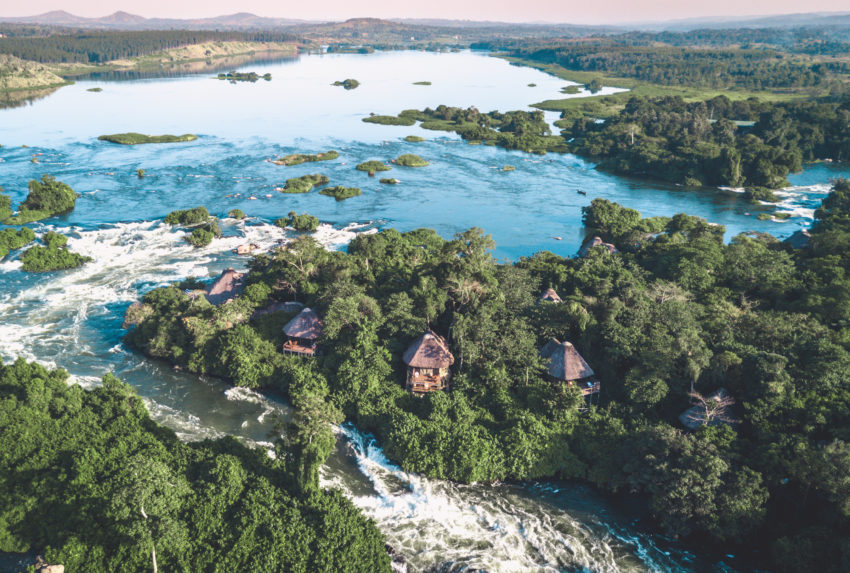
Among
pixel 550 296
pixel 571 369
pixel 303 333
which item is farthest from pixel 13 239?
pixel 571 369

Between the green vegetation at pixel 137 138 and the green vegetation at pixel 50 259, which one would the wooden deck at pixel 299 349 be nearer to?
the green vegetation at pixel 50 259

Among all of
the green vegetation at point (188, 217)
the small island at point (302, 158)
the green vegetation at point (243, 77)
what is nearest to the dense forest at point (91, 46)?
the green vegetation at point (243, 77)

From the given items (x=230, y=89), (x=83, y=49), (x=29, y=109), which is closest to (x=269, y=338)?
(x=29, y=109)

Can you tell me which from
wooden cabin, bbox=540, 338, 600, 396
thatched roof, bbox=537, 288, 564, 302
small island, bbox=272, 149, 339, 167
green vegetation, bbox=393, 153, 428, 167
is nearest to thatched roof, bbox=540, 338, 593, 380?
wooden cabin, bbox=540, 338, 600, 396

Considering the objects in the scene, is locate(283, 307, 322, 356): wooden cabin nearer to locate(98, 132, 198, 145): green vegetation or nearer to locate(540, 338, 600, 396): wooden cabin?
locate(540, 338, 600, 396): wooden cabin

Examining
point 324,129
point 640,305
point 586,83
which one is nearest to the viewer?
point 640,305

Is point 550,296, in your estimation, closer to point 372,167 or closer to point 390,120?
point 372,167

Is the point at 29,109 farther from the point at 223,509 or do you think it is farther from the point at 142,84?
the point at 223,509
